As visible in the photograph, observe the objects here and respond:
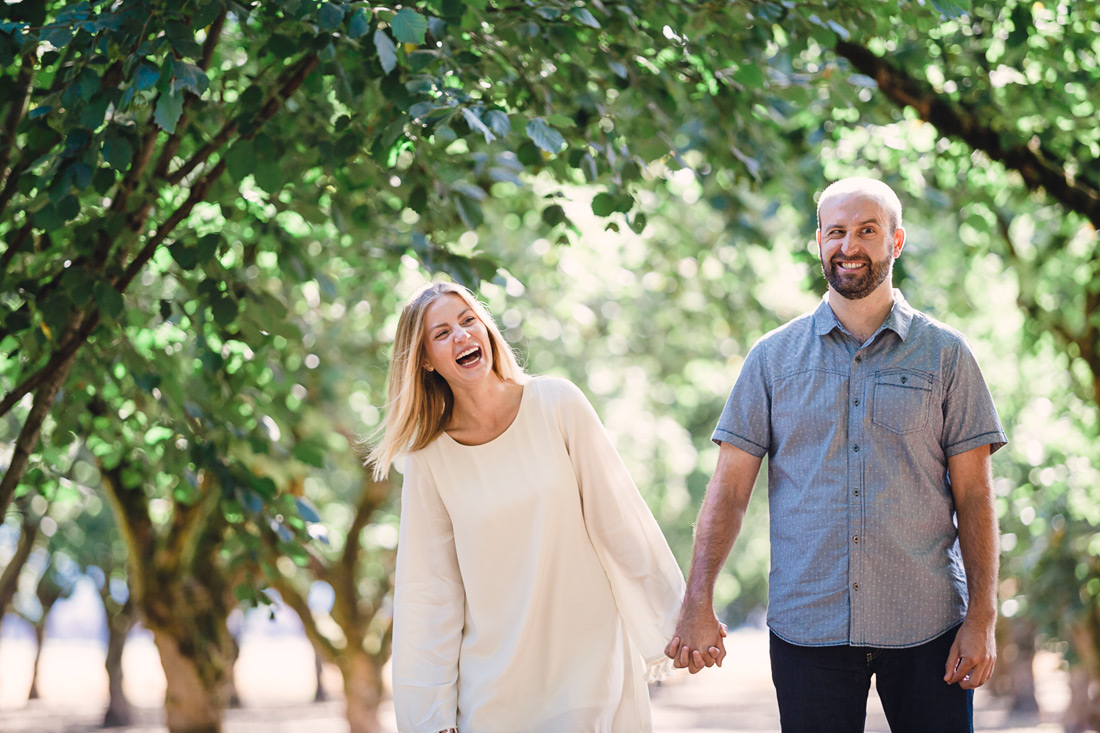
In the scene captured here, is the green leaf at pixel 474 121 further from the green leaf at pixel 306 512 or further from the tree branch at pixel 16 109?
the green leaf at pixel 306 512

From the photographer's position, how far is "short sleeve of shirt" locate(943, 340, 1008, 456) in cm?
321

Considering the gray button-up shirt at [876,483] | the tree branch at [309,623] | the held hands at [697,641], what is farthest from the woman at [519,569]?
the tree branch at [309,623]

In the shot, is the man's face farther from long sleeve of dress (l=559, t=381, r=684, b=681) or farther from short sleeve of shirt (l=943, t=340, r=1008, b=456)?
long sleeve of dress (l=559, t=381, r=684, b=681)

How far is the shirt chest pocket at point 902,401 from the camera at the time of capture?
326 centimetres

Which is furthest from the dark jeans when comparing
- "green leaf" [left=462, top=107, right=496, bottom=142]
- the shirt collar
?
"green leaf" [left=462, top=107, right=496, bottom=142]

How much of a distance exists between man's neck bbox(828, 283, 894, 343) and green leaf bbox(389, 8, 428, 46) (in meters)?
1.44

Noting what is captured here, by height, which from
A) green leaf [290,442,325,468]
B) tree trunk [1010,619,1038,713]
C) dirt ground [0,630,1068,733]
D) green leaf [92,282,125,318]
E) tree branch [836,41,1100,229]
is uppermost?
tree branch [836,41,1100,229]

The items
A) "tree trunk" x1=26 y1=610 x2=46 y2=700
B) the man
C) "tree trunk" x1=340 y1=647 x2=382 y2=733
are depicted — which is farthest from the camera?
"tree trunk" x1=26 y1=610 x2=46 y2=700

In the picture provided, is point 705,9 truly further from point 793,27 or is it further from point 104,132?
point 104,132

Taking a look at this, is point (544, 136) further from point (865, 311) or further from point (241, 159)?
point (241, 159)

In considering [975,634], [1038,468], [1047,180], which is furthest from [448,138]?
[1038,468]

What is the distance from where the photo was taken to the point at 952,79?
657cm

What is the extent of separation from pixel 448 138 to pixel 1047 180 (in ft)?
12.2

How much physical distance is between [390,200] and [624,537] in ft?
15.2
